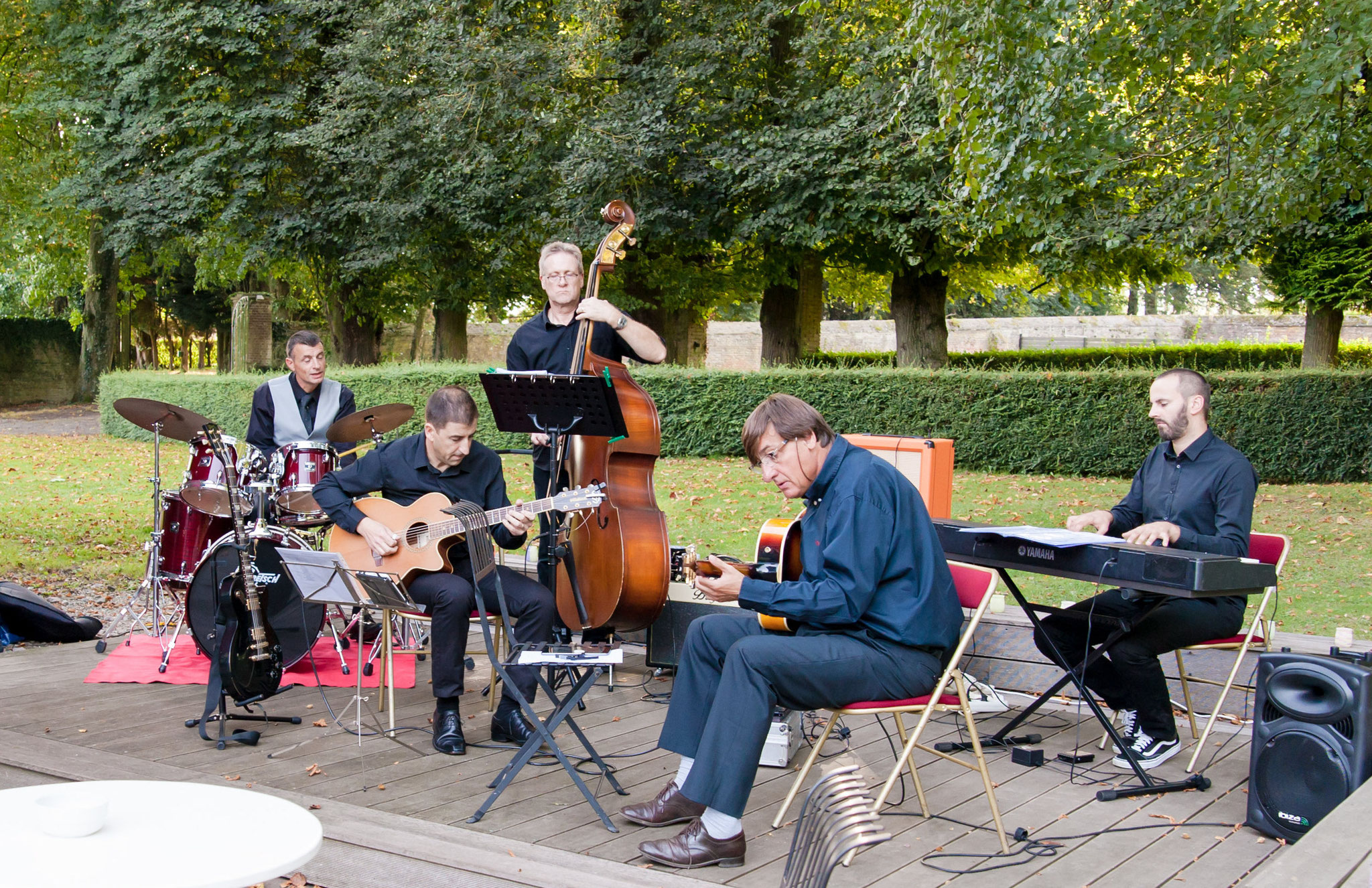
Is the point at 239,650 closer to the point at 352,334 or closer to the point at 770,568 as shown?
the point at 770,568

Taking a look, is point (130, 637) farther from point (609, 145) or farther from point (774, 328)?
point (774, 328)

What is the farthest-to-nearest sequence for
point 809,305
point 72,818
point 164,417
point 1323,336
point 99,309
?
1. point 99,309
2. point 809,305
3. point 1323,336
4. point 164,417
5. point 72,818

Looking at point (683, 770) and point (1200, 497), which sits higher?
point (1200, 497)

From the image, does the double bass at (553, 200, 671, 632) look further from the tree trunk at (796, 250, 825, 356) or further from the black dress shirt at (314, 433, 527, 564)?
the tree trunk at (796, 250, 825, 356)

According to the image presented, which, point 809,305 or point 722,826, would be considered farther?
point 809,305

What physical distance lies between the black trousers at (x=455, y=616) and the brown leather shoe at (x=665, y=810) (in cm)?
105

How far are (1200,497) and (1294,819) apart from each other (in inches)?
54.3

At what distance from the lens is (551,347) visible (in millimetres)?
5734

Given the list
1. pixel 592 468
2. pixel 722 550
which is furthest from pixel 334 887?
pixel 722 550

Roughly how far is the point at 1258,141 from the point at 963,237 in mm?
7936

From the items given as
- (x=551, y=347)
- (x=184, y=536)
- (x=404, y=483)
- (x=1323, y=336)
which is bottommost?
(x=184, y=536)

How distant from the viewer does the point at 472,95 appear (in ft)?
55.0

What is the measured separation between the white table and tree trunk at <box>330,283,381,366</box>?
1983 cm

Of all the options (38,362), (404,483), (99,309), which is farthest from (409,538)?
(38,362)
